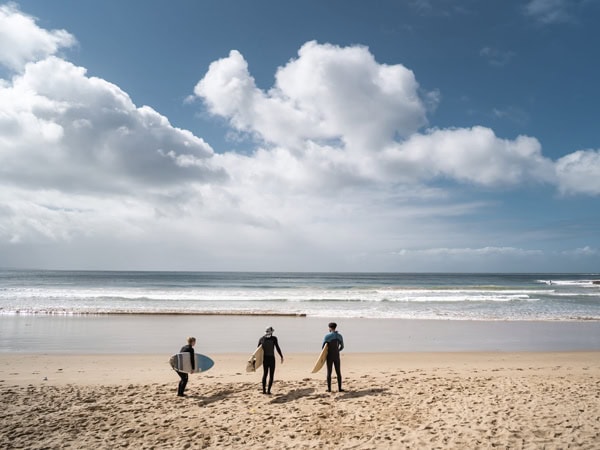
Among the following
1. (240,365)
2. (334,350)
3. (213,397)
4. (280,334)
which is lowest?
(280,334)

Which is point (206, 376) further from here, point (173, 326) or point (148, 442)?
point (173, 326)

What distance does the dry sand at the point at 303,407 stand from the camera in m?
6.26

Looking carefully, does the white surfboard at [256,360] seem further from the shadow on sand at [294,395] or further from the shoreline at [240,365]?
the shoreline at [240,365]

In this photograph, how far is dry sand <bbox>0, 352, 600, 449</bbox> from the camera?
246 inches

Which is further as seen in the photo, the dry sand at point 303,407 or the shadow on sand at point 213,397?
the shadow on sand at point 213,397

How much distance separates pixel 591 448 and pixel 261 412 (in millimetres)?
5427

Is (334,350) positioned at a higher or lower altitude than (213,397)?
higher

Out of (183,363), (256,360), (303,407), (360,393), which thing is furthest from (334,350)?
(183,363)

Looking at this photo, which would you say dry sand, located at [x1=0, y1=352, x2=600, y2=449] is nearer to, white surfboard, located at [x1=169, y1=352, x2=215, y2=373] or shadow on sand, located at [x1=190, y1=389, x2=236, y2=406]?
shadow on sand, located at [x1=190, y1=389, x2=236, y2=406]

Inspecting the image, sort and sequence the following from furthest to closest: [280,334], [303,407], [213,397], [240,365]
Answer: [280,334], [240,365], [213,397], [303,407]

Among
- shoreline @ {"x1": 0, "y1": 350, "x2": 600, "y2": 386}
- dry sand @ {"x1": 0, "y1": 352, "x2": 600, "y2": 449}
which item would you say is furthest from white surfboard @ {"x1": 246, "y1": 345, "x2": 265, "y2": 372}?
shoreline @ {"x1": 0, "y1": 350, "x2": 600, "y2": 386}

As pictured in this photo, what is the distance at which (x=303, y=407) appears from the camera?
7863 millimetres

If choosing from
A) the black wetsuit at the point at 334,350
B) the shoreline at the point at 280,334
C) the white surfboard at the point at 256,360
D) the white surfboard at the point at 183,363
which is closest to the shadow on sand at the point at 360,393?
the black wetsuit at the point at 334,350

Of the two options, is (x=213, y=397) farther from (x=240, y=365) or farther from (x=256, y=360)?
(x=240, y=365)
